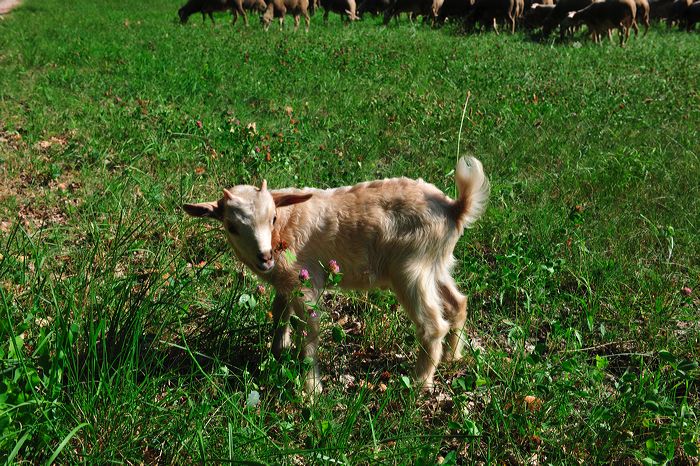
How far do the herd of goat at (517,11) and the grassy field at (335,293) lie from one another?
21.9 feet

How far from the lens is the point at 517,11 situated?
19.3 meters

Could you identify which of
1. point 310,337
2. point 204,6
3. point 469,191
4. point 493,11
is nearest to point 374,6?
point 204,6

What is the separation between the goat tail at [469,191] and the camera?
10.1 feet

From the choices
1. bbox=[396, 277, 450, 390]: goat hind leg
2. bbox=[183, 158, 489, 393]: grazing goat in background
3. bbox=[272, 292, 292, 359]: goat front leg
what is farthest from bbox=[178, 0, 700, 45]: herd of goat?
bbox=[272, 292, 292, 359]: goat front leg

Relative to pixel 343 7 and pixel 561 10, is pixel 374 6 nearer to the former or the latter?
pixel 343 7

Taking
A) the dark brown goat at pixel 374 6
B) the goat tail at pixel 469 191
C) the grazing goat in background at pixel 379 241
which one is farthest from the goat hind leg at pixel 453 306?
the dark brown goat at pixel 374 6

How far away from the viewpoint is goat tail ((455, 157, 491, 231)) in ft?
10.1

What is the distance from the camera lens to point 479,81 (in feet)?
30.1

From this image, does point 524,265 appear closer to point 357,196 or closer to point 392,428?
point 357,196

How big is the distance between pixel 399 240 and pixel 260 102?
5551 mm

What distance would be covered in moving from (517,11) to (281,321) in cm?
1895

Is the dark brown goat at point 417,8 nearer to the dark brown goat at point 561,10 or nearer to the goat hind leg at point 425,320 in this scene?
the dark brown goat at point 561,10

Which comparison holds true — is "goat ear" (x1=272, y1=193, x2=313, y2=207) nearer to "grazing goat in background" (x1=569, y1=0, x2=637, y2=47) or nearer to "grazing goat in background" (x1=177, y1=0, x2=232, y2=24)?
"grazing goat in background" (x1=569, y1=0, x2=637, y2=47)

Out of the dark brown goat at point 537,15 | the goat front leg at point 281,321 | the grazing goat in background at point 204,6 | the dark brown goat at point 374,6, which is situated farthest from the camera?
the dark brown goat at point 374,6
